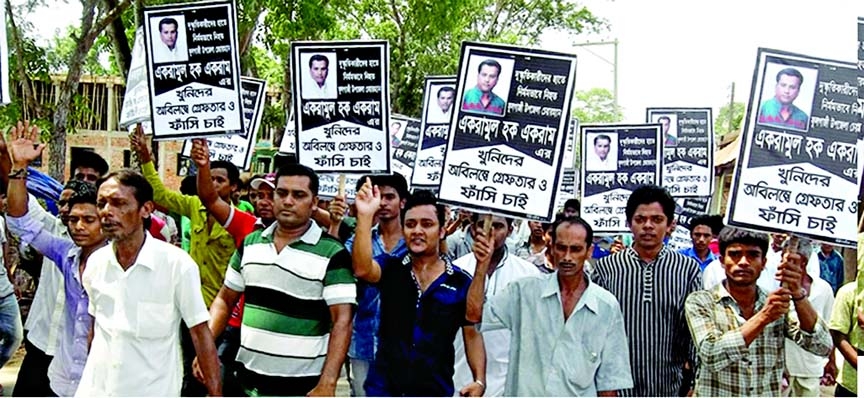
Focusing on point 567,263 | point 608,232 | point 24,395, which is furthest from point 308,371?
point 608,232

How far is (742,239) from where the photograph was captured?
4727 mm

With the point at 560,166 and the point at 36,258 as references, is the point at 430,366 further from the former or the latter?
the point at 36,258

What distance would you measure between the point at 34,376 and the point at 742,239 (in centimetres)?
360

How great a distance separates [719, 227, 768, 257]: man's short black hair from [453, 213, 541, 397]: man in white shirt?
129cm

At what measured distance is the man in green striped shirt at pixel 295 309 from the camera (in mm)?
4590

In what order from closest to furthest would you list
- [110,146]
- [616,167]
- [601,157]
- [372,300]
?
[372,300]
[616,167]
[601,157]
[110,146]

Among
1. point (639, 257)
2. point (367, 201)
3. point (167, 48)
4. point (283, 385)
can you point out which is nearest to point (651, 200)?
point (639, 257)

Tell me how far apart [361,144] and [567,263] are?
90.3 inches

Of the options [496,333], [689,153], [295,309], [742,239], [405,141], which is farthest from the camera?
[405,141]

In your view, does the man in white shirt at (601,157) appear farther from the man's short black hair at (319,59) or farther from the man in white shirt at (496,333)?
the man's short black hair at (319,59)

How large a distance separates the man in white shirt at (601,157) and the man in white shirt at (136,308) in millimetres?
5184

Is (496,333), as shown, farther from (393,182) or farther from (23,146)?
(23,146)

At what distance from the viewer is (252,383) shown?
4719mm

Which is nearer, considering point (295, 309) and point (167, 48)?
point (295, 309)
